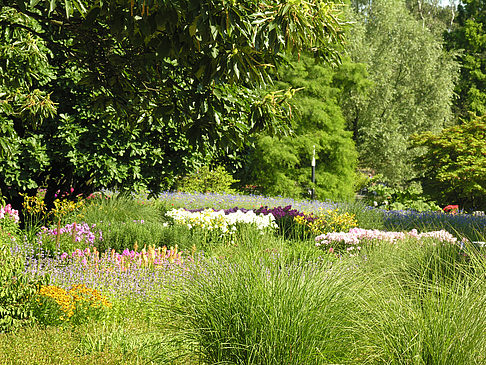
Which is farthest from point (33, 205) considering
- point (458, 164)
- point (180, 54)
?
point (458, 164)

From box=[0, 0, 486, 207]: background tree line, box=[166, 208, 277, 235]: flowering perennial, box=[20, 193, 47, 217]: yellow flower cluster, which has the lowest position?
box=[166, 208, 277, 235]: flowering perennial

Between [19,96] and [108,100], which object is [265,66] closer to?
[108,100]

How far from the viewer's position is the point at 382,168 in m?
25.4

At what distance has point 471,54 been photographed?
113 feet

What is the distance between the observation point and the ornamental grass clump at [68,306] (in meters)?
4.66

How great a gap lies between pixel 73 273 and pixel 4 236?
104cm

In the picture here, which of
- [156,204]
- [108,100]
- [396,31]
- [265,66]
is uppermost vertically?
[396,31]

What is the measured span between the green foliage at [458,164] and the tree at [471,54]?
53.1 ft

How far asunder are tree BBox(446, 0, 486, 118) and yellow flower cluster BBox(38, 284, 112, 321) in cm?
3196

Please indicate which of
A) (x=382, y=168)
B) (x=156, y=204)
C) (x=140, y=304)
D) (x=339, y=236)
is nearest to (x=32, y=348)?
(x=140, y=304)

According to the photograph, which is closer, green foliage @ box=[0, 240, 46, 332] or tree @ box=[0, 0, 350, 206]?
tree @ box=[0, 0, 350, 206]

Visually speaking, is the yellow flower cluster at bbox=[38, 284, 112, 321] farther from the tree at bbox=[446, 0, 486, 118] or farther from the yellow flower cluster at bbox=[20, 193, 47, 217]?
the tree at bbox=[446, 0, 486, 118]

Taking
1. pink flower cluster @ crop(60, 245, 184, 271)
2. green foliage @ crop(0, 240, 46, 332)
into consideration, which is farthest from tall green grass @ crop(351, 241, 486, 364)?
pink flower cluster @ crop(60, 245, 184, 271)

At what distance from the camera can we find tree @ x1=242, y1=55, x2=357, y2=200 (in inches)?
785
